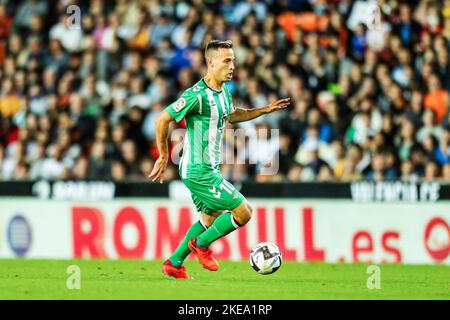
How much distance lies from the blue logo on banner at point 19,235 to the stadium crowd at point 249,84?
3.36 feet

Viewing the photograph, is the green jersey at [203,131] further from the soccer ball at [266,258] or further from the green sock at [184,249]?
the soccer ball at [266,258]

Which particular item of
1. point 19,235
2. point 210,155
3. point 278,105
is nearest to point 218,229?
point 210,155

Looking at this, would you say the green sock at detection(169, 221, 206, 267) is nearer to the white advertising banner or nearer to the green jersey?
the green jersey

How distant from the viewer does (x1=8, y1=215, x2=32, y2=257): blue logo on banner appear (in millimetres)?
16734

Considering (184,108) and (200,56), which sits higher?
(200,56)

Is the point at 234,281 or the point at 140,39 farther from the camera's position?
the point at 140,39

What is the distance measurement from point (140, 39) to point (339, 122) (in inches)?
170

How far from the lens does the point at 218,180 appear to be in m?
11.8

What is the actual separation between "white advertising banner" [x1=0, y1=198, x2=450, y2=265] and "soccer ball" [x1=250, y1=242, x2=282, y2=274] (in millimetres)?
3941

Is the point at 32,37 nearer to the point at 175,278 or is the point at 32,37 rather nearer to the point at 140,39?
the point at 140,39

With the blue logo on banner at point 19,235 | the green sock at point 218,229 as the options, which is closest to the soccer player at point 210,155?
the green sock at point 218,229

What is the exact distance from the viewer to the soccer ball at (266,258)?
12.1 m

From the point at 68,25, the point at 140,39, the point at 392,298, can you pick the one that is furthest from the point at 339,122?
the point at 392,298

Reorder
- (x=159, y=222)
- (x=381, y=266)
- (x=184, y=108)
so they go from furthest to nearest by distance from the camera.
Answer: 1. (x=159, y=222)
2. (x=381, y=266)
3. (x=184, y=108)
